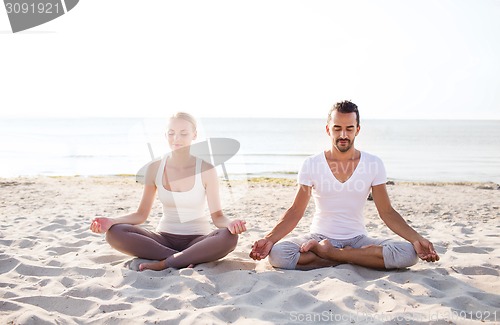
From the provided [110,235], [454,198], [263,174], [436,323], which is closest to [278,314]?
[436,323]

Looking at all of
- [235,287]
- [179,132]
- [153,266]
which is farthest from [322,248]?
[179,132]

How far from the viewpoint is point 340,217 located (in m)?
4.23

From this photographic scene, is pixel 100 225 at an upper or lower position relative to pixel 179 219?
upper

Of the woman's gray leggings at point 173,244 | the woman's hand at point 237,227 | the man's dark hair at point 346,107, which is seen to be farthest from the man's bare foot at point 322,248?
the man's dark hair at point 346,107

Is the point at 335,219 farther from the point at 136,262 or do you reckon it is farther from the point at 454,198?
the point at 454,198

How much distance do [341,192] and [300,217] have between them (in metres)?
0.42

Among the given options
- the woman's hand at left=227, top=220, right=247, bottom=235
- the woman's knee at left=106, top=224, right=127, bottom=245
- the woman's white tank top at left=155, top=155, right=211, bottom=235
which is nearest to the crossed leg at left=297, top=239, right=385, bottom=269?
the woman's hand at left=227, top=220, right=247, bottom=235

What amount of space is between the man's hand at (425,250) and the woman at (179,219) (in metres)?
1.51

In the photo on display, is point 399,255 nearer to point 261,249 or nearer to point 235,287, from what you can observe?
point 261,249

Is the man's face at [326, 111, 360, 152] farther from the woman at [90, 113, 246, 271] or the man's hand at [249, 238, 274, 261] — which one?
the woman at [90, 113, 246, 271]

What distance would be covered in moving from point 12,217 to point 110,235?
3.29m

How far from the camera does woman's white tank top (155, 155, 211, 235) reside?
4355mm

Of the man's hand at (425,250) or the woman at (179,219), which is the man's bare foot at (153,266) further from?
the man's hand at (425,250)

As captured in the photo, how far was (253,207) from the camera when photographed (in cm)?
816
